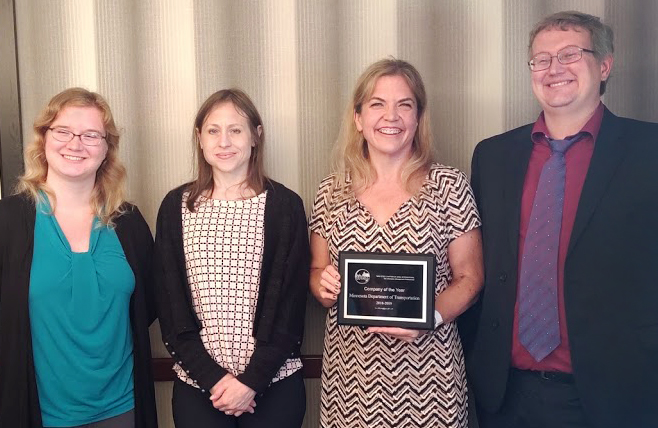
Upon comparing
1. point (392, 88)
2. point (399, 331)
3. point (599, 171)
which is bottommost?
point (399, 331)

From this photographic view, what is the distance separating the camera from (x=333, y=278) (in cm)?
219

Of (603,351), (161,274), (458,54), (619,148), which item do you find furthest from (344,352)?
(458,54)

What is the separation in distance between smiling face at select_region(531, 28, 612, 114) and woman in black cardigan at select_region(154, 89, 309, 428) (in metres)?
0.99

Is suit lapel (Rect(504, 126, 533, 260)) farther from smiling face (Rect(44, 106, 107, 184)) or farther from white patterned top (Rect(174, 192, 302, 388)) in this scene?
smiling face (Rect(44, 106, 107, 184))

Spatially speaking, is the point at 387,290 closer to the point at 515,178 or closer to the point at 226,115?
the point at 515,178

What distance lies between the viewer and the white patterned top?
2.19 m

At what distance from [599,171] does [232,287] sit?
4.29 ft

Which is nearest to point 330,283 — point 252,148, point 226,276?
point 226,276

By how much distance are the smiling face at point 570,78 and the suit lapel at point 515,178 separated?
0.47 ft

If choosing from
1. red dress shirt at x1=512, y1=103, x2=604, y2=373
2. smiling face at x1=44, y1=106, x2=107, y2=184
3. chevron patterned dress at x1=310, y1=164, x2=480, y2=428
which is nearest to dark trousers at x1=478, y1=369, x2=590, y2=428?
red dress shirt at x1=512, y1=103, x2=604, y2=373

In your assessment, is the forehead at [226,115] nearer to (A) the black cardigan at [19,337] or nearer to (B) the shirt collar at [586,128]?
(A) the black cardigan at [19,337]

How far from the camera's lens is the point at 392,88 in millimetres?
2275

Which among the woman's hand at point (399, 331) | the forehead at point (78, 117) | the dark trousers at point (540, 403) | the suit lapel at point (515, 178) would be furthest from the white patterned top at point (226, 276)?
the suit lapel at point (515, 178)

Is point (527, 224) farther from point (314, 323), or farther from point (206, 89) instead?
point (206, 89)
